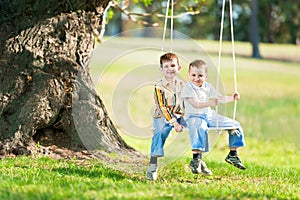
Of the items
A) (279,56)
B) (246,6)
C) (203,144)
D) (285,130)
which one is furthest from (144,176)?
(246,6)

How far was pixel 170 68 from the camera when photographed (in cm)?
517

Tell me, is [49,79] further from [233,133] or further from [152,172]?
[233,133]

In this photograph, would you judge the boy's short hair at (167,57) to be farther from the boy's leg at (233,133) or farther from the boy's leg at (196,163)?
the boy's leg at (196,163)

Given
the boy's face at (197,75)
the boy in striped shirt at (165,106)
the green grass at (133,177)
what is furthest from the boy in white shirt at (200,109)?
the green grass at (133,177)

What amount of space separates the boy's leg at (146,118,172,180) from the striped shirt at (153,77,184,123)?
0.08 metres

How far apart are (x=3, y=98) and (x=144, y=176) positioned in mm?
1715

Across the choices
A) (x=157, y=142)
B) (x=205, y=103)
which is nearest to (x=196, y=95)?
(x=205, y=103)

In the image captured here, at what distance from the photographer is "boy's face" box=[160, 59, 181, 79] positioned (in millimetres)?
5160

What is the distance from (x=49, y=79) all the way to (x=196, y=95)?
1791 millimetres

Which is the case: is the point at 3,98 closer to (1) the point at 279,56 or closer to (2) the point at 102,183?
(2) the point at 102,183

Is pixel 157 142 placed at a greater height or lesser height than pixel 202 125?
lesser

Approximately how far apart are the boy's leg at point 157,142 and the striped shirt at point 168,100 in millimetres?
78

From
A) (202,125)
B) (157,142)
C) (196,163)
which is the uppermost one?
(202,125)

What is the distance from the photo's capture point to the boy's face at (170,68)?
516cm
